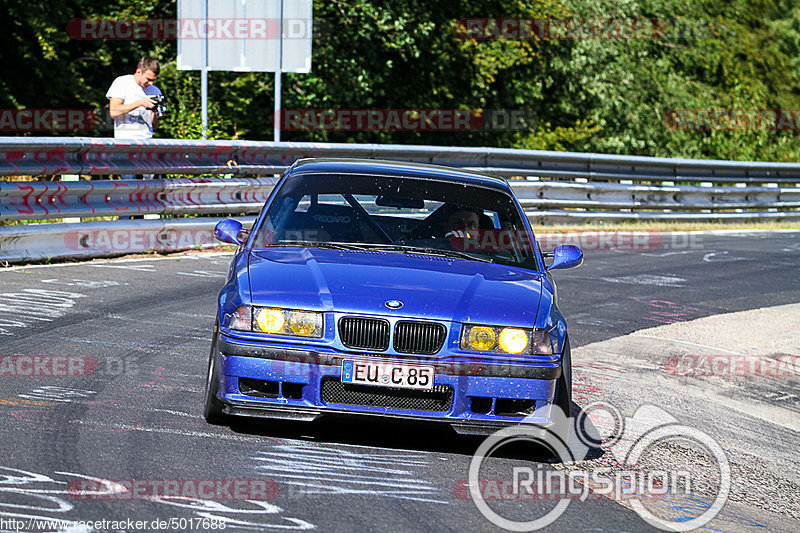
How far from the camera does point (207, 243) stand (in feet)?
44.1

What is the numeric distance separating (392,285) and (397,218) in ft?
3.60

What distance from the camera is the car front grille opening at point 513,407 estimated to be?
5.34 meters

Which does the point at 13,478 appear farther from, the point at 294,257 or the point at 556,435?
the point at 556,435

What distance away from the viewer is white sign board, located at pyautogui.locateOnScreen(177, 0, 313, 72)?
18.6 m

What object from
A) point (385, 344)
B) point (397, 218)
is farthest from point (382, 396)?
point (397, 218)

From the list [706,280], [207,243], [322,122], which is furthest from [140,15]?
[706,280]

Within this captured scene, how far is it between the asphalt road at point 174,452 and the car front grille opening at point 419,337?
14.0 inches

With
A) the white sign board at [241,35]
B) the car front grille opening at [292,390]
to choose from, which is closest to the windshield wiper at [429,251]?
the car front grille opening at [292,390]

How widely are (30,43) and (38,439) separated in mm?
19110
